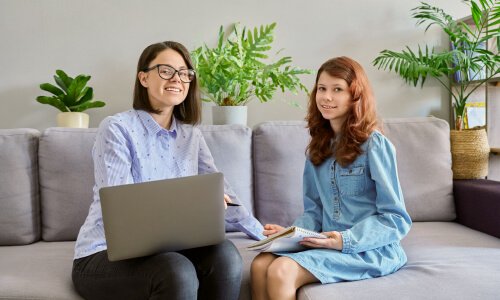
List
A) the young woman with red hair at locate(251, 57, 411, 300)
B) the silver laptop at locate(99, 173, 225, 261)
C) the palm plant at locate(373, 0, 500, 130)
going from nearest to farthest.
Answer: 1. the silver laptop at locate(99, 173, 225, 261)
2. the young woman with red hair at locate(251, 57, 411, 300)
3. the palm plant at locate(373, 0, 500, 130)

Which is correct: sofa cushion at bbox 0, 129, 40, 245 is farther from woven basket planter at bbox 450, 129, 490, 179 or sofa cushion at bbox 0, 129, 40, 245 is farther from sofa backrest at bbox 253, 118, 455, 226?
woven basket planter at bbox 450, 129, 490, 179

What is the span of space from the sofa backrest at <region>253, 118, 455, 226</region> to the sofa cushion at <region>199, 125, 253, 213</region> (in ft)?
0.14

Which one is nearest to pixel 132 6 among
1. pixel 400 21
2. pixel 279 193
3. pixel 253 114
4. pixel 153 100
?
pixel 253 114

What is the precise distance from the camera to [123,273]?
132 cm

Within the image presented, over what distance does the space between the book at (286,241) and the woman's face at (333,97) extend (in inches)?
16.7

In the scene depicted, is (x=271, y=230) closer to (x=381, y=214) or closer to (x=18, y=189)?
(x=381, y=214)

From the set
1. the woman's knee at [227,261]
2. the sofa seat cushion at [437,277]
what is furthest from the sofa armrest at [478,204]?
the woman's knee at [227,261]

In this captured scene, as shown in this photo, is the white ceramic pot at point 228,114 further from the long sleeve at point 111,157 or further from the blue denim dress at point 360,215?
the long sleeve at point 111,157

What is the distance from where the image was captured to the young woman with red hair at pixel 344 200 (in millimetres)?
1418

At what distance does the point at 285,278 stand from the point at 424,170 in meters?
1.03

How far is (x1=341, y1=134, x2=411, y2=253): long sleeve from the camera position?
4.80 feet

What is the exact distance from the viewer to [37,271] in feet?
5.06

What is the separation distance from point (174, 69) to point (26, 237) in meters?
0.89

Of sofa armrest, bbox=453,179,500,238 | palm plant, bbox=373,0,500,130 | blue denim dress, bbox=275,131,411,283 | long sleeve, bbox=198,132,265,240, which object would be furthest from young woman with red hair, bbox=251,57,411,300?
palm plant, bbox=373,0,500,130
